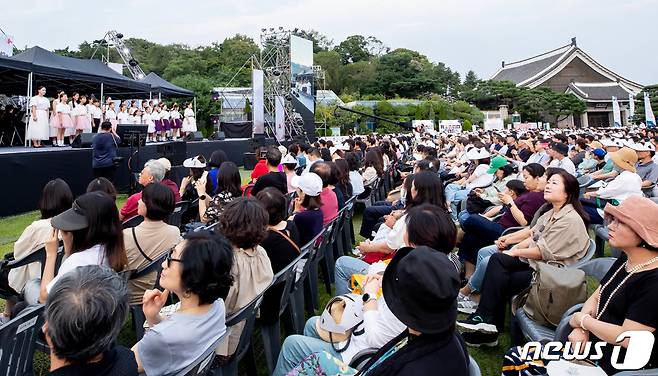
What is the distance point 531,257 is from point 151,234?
2.38m

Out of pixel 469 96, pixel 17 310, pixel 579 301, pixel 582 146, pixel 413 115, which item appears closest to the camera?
pixel 579 301

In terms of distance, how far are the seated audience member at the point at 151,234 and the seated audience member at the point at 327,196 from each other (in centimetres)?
161

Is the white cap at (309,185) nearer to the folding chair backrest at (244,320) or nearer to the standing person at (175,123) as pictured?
the folding chair backrest at (244,320)

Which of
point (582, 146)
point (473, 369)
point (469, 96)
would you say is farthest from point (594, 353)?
point (469, 96)

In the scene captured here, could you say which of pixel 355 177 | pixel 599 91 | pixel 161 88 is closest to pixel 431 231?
pixel 355 177

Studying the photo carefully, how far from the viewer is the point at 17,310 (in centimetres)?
264

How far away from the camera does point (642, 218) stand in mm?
1868

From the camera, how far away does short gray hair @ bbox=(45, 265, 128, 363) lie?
131cm

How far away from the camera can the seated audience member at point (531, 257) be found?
2.94m

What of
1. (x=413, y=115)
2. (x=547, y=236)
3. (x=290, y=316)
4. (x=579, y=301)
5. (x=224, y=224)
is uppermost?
(x=413, y=115)

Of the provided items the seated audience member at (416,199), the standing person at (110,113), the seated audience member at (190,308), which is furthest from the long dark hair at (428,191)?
the standing person at (110,113)

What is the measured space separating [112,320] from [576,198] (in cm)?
285

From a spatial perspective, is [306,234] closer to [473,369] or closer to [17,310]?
[17,310]

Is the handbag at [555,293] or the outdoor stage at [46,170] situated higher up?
the outdoor stage at [46,170]
